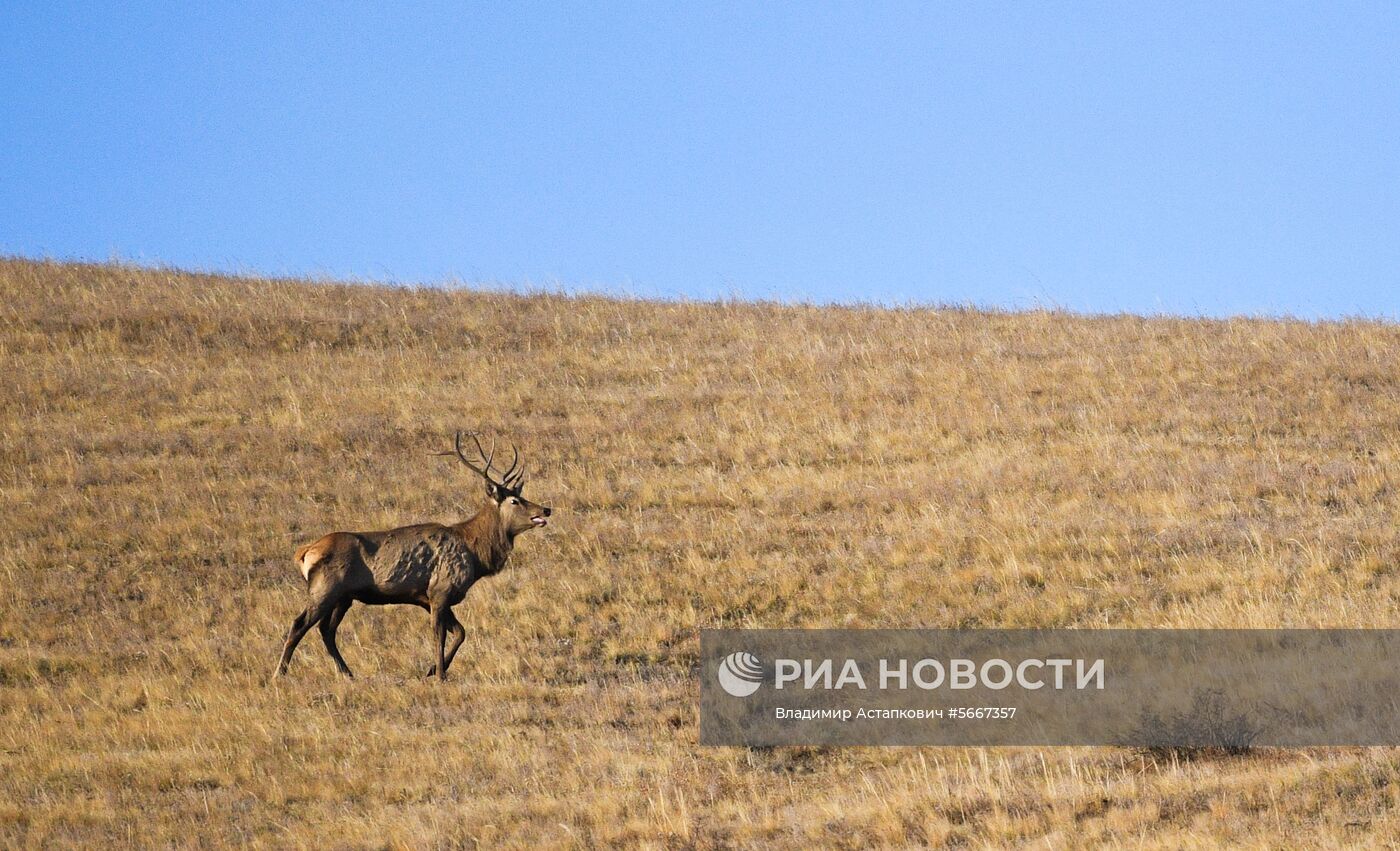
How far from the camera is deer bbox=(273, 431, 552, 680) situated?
13.1 metres

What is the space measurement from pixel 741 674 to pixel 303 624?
393 centimetres

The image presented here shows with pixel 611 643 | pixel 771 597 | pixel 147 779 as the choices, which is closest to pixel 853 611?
pixel 771 597

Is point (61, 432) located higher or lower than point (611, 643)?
higher

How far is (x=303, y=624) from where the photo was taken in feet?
43.3

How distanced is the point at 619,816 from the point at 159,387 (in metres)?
17.2

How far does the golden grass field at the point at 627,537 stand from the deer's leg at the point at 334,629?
0.16m

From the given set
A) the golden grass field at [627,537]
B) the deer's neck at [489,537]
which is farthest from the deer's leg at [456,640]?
the deer's neck at [489,537]

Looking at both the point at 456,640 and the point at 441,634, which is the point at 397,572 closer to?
the point at 441,634

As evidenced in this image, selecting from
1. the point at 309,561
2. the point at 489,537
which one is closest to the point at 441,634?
the point at 489,537

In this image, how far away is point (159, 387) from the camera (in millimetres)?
24172

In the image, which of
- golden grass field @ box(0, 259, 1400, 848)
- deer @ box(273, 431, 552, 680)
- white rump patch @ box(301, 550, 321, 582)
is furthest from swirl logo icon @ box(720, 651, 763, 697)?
white rump patch @ box(301, 550, 321, 582)

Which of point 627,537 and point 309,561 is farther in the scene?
point 627,537

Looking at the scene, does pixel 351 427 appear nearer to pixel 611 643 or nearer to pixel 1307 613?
pixel 611 643

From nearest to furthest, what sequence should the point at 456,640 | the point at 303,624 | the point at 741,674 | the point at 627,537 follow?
the point at 741,674 → the point at 303,624 → the point at 456,640 → the point at 627,537
